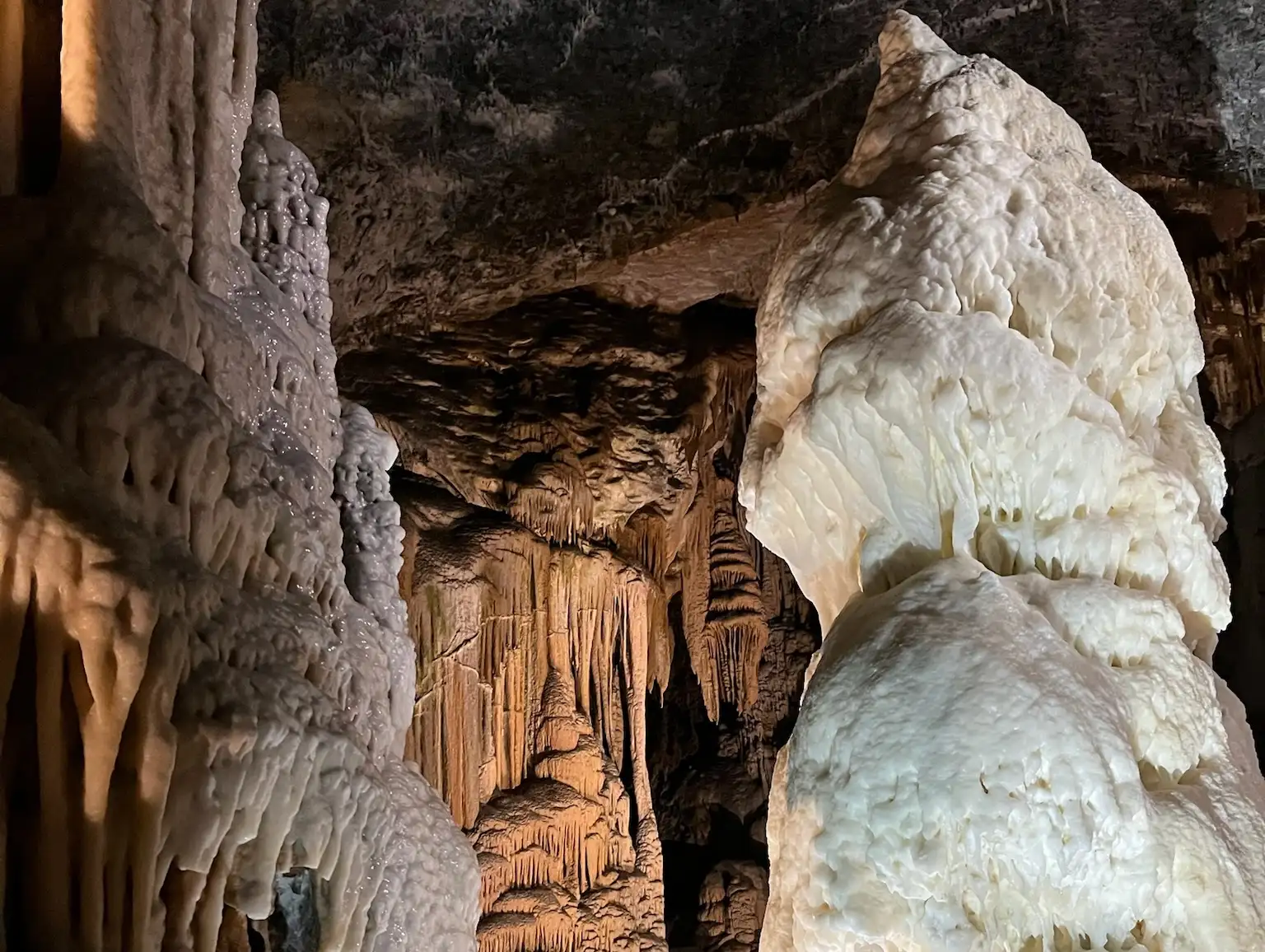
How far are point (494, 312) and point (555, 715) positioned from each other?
70.7 inches

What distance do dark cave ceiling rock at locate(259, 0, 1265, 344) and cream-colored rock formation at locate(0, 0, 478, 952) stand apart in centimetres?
226

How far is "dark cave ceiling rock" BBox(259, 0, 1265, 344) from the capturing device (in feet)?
13.3

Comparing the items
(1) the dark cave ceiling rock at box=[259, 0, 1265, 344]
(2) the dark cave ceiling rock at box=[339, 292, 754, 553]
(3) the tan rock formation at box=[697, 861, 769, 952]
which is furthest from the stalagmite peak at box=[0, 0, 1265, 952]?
(3) the tan rock formation at box=[697, 861, 769, 952]

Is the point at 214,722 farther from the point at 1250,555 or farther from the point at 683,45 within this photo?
the point at 1250,555

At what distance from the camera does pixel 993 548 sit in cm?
199

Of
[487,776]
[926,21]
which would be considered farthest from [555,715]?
[926,21]

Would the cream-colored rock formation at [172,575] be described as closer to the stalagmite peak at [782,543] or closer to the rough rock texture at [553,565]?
the stalagmite peak at [782,543]

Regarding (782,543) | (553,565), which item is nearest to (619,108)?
(553,565)

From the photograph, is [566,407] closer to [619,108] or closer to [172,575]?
[619,108]

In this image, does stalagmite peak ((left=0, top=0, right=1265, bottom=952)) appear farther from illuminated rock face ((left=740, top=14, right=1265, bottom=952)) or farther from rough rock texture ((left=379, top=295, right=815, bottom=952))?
rough rock texture ((left=379, top=295, right=815, bottom=952))

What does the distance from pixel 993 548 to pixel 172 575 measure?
4.24 feet

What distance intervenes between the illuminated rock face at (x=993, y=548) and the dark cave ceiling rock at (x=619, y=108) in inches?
73.8

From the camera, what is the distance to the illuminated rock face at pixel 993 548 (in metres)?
1.72

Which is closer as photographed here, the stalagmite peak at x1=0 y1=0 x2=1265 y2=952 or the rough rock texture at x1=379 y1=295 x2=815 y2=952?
the stalagmite peak at x1=0 y1=0 x2=1265 y2=952
